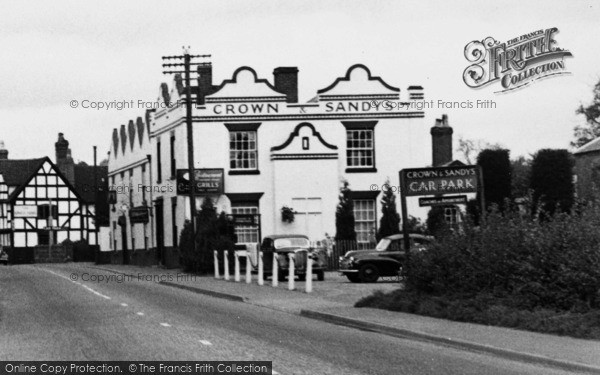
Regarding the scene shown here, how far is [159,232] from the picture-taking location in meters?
59.3

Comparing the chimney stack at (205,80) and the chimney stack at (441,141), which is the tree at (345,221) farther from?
the chimney stack at (205,80)

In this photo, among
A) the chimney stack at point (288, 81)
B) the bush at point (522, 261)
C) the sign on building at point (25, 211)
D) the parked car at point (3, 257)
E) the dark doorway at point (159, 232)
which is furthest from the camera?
the sign on building at point (25, 211)

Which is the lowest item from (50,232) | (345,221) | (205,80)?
(345,221)

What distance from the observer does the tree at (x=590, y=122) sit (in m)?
80.2

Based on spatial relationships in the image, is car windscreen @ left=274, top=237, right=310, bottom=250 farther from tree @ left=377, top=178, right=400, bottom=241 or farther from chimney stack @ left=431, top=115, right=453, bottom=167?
chimney stack @ left=431, top=115, right=453, bottom=167

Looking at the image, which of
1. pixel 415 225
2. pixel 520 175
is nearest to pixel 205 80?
pixel 415 225

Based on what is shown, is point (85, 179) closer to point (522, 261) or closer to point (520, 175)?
point (520, 175)

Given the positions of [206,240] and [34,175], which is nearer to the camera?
[206,240]

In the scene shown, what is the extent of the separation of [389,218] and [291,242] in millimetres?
Answer: 10629

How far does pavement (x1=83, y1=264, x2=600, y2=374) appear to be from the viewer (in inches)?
572

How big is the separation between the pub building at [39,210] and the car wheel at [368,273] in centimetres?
6230

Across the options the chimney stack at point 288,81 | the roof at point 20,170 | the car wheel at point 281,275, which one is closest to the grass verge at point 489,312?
the car wheel at point 281,275

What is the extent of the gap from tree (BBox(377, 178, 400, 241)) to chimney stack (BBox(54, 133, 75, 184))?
66.7m

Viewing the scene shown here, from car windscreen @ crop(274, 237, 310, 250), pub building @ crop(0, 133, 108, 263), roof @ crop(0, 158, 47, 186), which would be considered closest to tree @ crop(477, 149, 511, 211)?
car windscreen @ crop(274, 237, 310, 250)
